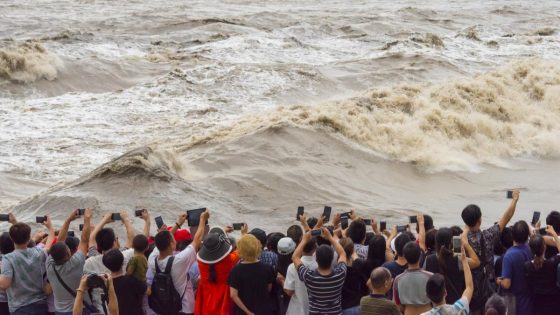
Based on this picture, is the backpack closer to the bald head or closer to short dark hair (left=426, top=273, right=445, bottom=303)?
the bald head

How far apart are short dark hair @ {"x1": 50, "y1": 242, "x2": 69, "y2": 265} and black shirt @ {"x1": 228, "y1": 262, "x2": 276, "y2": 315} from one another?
3.81 ft

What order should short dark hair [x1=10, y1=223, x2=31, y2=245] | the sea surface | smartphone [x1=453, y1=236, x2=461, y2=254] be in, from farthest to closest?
1. the sea surface
2. short dark hair [x1=10, y1=223, x2=31, y2=245]
3. smartphone [x1=453, y1=236, x2=461, y2=254]

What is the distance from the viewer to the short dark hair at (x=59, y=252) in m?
6.13

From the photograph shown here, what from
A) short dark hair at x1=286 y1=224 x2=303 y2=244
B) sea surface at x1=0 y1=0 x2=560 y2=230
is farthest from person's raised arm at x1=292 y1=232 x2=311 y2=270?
sea surface at x1=0 y1=0 x2=560 y2=230

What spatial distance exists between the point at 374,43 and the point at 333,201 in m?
19.9

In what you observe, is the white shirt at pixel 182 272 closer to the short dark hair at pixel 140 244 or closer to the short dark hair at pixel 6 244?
the short dark hair at pixel 140 244

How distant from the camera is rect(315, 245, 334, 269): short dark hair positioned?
19.6 feet

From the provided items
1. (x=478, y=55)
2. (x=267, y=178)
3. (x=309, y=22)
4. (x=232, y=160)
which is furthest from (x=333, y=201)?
(x=309, y=22)

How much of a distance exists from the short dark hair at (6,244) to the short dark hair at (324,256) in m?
2.35

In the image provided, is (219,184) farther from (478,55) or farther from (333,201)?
(478,55)

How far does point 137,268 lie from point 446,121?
12.8m

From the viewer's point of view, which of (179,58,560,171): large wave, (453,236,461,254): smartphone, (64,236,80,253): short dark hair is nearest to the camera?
(453,236,461,254): smartphone

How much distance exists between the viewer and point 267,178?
46.0 ft

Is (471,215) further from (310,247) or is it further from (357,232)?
(310,247)
